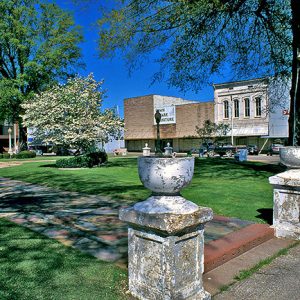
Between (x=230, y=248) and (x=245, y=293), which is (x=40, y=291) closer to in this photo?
(x=245, y=293)

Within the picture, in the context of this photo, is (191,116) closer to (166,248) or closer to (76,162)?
(76,162)

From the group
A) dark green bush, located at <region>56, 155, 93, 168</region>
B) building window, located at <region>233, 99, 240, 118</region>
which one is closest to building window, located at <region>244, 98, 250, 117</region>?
building window, located at <region>233, 99, 240, 118</region>

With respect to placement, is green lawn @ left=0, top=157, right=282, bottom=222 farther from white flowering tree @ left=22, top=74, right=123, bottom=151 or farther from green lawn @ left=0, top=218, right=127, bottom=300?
white flowering tree @ left=22, top=74, right=123, bottom=151

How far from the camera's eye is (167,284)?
3.09 meters

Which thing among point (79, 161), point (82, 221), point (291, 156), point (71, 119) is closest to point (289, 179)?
point (291, 156)

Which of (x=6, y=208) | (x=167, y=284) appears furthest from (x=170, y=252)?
(x=6, y=208)

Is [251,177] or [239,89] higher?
[239,89]

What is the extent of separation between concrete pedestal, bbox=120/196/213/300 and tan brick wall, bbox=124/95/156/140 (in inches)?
2251

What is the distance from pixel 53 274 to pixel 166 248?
1.45m

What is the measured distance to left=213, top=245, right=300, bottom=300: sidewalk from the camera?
142 inches

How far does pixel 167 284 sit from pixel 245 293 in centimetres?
104

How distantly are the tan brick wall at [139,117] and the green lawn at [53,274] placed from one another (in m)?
56.0

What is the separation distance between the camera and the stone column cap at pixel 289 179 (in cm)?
539

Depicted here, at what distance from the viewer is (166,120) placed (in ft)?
194
